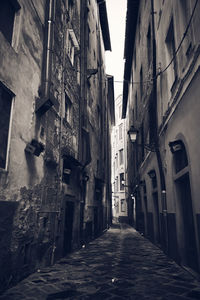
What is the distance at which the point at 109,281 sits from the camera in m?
4.91

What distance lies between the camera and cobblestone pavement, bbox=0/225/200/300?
4.07m

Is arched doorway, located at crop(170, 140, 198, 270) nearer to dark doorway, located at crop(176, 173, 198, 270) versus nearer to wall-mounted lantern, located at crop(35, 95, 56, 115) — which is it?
dark doorway, located at crop(176, 173, 198, 270)

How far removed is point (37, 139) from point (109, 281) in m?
3.57

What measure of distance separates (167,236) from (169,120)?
357cm

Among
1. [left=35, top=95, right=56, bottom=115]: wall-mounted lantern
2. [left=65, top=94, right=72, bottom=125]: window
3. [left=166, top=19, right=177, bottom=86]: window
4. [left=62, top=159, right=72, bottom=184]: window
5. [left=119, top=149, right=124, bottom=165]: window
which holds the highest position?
[left=119, top=149, right=124, bottom=165]: window

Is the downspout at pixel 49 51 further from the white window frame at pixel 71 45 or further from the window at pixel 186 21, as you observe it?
the window at pixel 186 21

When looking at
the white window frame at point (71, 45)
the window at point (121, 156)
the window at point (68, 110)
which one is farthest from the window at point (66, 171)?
the window at point (121, 156)

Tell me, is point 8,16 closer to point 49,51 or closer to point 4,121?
point 49,51

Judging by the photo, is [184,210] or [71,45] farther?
[71,45]

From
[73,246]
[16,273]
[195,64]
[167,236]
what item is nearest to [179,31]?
[195,64]

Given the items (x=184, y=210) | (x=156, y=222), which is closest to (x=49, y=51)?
(x=184, y=210)

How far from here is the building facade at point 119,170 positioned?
32938 millimetres

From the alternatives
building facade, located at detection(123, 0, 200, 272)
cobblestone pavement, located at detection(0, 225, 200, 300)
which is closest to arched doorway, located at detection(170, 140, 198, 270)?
building facade, located at detection(123, 0, 200, 272)

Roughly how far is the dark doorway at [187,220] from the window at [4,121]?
4.02 m
